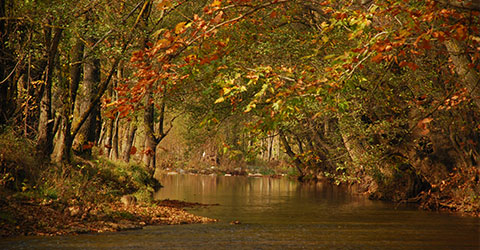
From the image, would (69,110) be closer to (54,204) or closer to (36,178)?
(36,178)

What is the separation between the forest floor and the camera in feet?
46.9

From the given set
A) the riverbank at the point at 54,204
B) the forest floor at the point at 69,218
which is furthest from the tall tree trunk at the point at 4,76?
the forest floor at the point at 69,218

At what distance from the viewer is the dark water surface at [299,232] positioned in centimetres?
1400

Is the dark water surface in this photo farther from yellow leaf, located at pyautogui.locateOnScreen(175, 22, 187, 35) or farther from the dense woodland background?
yellow leaf, located at pyautogui.locateOnScreen(175, 22, 187, 35)

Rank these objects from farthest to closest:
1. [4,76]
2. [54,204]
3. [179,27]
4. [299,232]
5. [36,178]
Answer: [4,76]
[36,178]
[299,232]
[54,204]
[179,27]

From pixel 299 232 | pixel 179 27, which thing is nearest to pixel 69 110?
pixel 299 232

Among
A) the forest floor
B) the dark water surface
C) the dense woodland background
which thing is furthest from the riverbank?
the dark water surface

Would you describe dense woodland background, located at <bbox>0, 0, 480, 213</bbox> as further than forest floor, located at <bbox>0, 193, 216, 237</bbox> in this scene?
No

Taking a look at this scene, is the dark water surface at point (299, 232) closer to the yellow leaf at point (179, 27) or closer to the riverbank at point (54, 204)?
the riverbank at point (54, 204)

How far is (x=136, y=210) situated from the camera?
19.7 m

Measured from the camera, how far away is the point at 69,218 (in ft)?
52.0

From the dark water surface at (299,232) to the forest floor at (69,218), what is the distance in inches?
25.2

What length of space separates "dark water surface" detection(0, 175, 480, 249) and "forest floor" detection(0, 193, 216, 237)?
640 mm

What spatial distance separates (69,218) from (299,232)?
686cm
